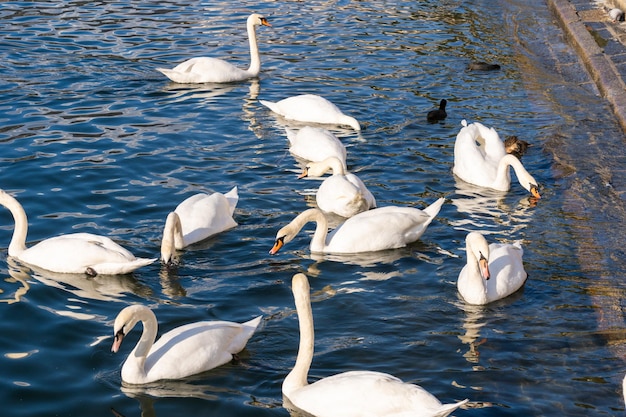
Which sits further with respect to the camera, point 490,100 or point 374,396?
point 490,100

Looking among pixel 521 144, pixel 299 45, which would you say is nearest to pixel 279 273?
pixel 521 144

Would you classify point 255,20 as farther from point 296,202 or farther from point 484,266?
point 484,266

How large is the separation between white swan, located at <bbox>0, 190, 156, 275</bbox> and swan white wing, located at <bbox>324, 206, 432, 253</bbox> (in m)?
1.92

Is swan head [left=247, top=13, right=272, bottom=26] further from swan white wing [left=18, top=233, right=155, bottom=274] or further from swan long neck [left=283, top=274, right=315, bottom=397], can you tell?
swan long neck [left=283, top=274, right=315, bottom=397]

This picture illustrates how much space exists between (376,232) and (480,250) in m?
1.45

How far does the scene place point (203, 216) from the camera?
33.4 ft

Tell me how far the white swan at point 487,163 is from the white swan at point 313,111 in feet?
6.42

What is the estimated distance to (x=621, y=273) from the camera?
9430 millimetres

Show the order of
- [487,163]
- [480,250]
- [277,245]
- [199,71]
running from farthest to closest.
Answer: [199,71] < [487,163] < [277,245] < [480,250]

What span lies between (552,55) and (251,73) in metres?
5.64

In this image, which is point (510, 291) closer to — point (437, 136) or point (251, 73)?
point (437, 136)

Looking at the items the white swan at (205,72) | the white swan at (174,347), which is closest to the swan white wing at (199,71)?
the white swan at (205,72)

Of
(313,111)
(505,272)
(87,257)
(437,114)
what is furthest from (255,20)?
(505,272)

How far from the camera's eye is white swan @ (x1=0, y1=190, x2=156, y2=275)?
9242 millimetres
